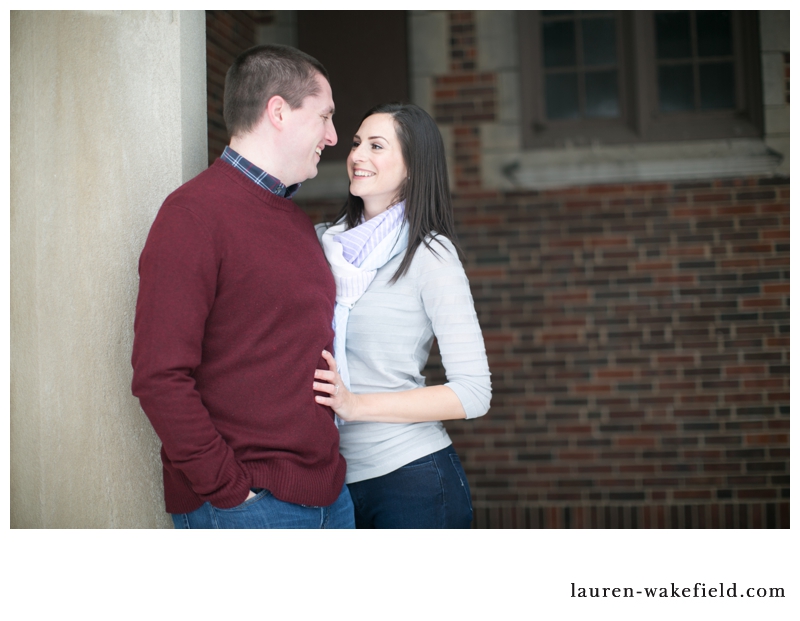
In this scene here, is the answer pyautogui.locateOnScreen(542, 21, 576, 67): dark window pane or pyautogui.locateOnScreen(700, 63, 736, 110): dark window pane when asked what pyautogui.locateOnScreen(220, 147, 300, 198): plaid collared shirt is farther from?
pyautogui.locateOnScreen(700, 63, 736, 110): dark window pane

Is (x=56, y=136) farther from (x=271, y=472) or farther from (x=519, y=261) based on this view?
(x=519, y=261)

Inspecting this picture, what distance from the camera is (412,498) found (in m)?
1.91

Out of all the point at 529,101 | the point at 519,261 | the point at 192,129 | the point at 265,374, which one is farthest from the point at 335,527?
the point at 529,101

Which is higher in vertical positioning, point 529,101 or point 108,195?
point 529,101

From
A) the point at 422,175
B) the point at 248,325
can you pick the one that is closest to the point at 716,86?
the point at 422,175

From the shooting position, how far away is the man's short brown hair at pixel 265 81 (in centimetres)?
171

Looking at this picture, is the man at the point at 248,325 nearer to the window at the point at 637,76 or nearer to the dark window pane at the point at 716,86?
the window at the point at 637,76

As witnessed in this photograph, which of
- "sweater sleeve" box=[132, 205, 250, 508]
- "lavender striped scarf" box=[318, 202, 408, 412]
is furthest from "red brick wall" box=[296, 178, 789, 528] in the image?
"sweater sleeve" box=[132, 205, 250, 508]

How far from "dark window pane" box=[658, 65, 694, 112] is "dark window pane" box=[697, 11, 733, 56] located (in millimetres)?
160

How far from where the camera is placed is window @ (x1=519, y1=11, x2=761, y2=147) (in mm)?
4383

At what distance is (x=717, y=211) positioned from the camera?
4.32 meters

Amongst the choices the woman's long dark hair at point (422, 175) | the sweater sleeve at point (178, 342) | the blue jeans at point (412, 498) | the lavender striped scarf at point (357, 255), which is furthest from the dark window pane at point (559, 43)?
the sweater sleeve at point (178, 342)

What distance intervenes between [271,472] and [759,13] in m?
4.20

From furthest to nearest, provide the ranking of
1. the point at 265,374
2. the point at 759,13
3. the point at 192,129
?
the point at 759,13, the point at 192,129, the point at 265,374
